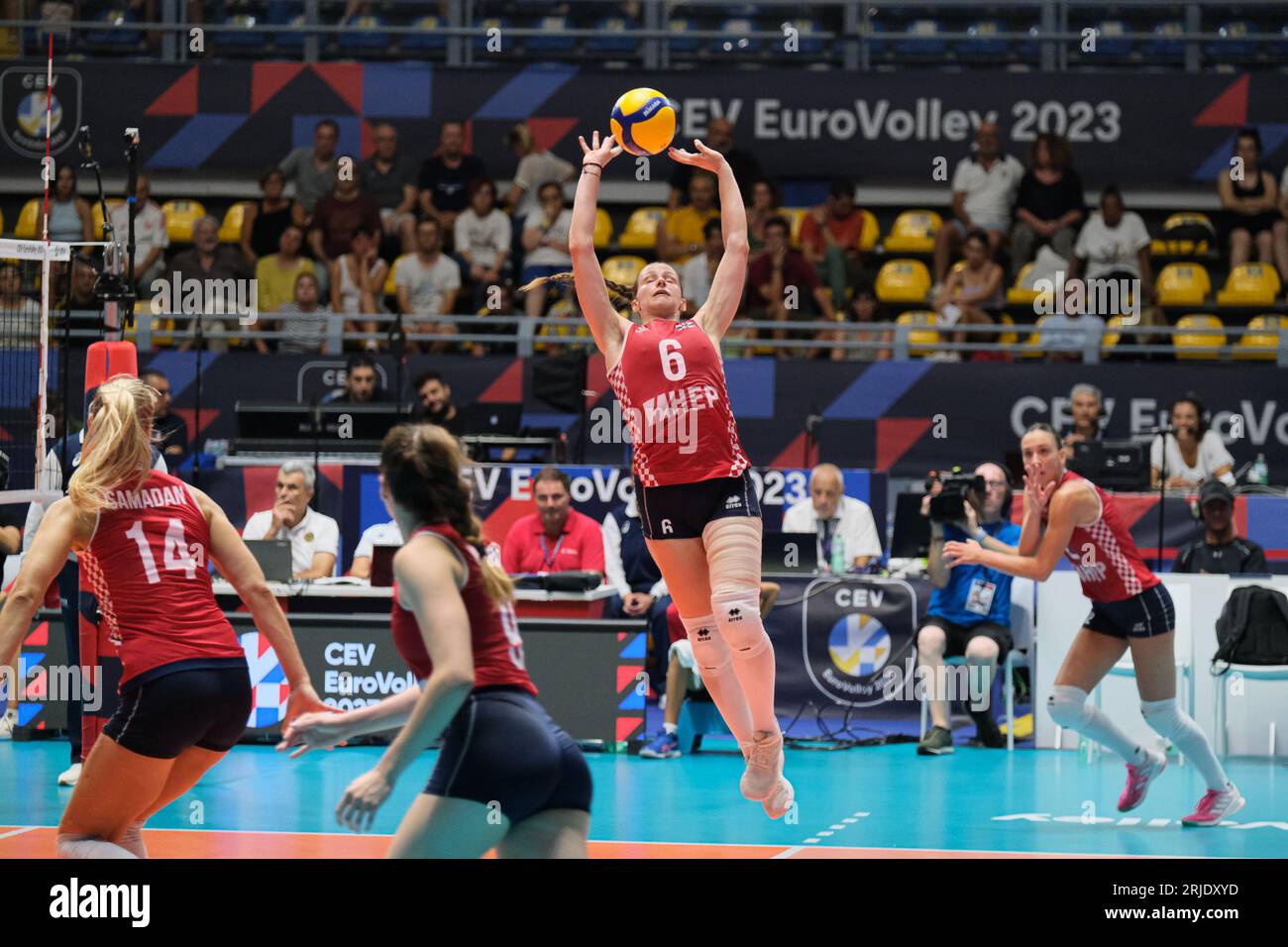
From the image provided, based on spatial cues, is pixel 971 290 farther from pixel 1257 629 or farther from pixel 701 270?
pixel 1257 629

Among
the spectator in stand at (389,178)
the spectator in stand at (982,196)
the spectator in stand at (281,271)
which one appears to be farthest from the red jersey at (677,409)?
the spectator in stand at (389,178)

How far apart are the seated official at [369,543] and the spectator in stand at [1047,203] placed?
8032mm

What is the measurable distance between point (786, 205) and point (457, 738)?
14.6 meters

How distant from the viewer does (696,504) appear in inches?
277

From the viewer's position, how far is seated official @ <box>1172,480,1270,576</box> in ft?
39.9

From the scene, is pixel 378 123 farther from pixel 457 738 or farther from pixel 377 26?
pixel 457 738

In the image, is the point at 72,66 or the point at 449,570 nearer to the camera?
the point at 449,570

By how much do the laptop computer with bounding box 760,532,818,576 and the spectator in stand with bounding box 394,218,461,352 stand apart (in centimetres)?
558

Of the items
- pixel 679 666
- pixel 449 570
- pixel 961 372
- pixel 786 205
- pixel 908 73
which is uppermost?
pixel 908 73

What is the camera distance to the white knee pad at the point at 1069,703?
8.71m

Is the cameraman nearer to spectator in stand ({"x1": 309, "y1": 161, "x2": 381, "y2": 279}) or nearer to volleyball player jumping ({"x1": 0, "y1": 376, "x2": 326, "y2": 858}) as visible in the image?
volleyball player jumping ({"x1": 0, "y1": 376, "x2": 326, "y2": 858})

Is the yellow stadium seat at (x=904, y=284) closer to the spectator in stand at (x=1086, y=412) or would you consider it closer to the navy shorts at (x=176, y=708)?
the spectator in stand at (x=1086, y=412)

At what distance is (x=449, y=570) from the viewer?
4.43 metres
